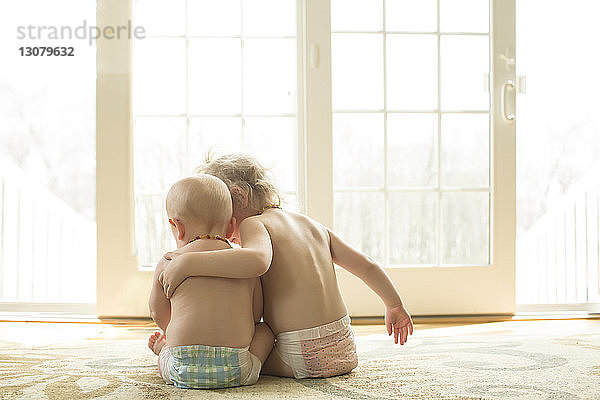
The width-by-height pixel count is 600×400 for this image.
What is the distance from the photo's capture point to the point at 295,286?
1.58 metres

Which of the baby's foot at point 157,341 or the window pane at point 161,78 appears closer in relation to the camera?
the baby's foot at point 157,341

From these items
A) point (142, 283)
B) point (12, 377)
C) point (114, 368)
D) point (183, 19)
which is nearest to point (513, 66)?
point (183, 19)

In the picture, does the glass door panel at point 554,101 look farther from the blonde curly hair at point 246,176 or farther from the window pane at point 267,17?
the blonde curly hair at point 246,176

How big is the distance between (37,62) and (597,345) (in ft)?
22.4

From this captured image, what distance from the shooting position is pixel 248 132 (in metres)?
2.94

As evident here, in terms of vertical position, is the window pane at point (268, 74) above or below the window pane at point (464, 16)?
below

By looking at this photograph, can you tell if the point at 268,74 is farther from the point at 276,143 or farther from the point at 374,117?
the point at 374,117

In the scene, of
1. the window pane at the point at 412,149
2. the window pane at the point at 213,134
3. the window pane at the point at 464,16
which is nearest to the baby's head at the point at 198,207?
the window pane at the point at 213,134

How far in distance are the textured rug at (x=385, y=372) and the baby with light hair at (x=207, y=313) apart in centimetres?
4

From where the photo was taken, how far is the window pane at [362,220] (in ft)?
9.62

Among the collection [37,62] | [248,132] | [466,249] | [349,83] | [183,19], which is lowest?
[466,249]

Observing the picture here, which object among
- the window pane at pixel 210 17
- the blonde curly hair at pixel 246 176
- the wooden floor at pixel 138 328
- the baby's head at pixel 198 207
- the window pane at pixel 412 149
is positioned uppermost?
the window pane at pixel 210 17

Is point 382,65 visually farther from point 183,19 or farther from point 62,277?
point 62,277

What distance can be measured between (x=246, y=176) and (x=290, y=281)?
0.28m
